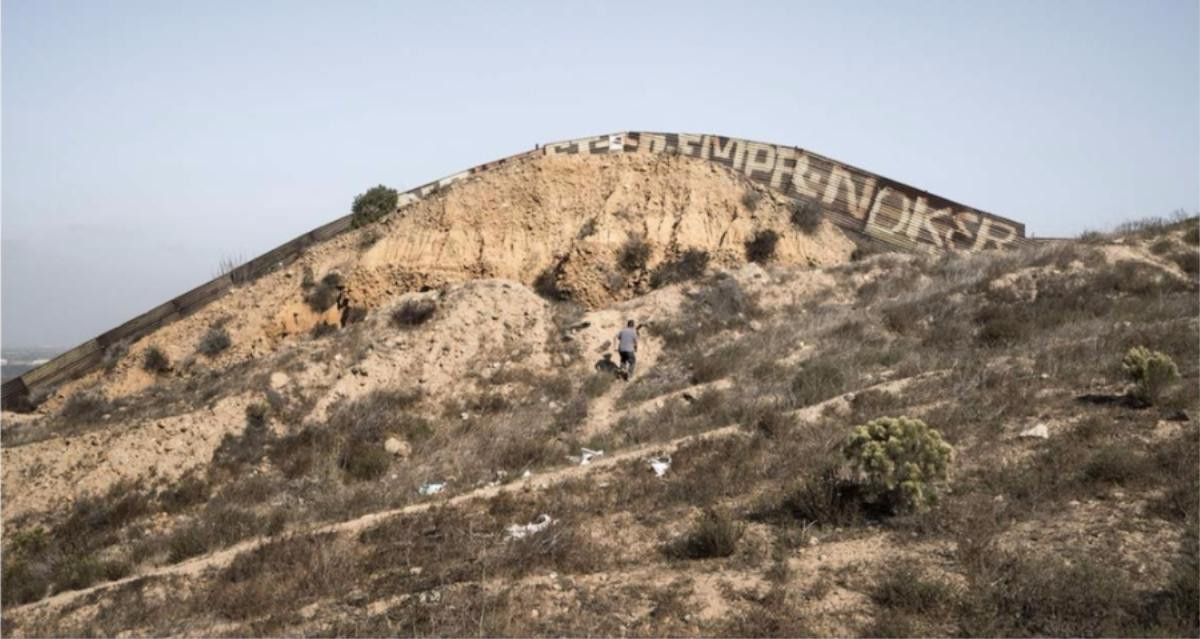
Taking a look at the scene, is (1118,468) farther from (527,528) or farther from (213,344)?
(213,344)

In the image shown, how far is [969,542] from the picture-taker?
777 centimetres

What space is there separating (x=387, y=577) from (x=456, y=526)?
1573mm

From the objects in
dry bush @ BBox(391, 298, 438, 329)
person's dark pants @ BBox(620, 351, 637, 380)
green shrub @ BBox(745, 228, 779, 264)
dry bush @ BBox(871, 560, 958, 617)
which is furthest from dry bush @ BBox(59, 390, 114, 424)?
dry bush @ BBox(871, 560, 958, 617)

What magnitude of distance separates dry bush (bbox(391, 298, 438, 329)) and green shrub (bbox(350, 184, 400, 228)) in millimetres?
8455

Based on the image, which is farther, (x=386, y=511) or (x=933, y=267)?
(x=933, y=267)

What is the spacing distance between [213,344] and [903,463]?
2301 centimetres

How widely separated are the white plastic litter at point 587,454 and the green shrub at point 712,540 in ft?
16.9

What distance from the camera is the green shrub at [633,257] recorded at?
1032 inches

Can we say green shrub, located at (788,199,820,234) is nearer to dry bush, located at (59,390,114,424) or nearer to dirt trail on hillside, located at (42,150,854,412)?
dirt trail on hillside, located at (42,150,854,412)

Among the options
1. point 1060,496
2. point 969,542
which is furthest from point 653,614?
point 1060,496

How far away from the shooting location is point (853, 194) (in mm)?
29156

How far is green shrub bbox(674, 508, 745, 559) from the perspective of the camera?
8352 mm

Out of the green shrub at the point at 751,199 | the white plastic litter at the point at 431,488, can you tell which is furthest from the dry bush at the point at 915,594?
the green shrub at the point at 751,199

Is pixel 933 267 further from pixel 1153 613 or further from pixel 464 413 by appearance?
pixel 1153 613
